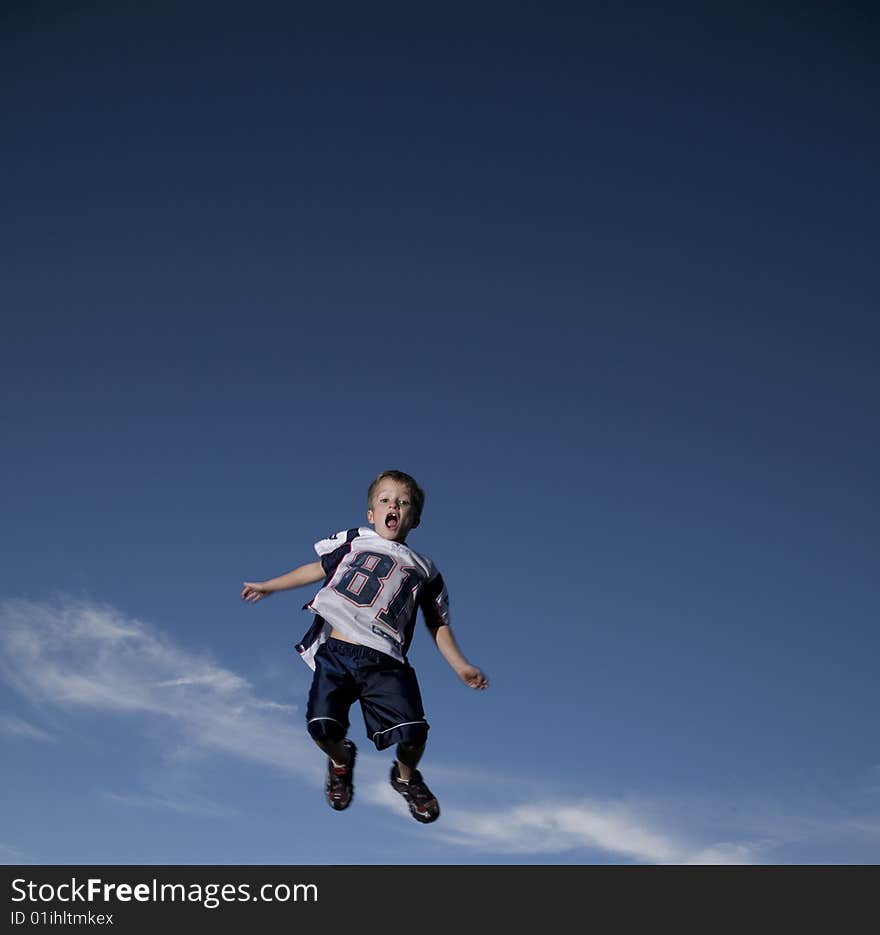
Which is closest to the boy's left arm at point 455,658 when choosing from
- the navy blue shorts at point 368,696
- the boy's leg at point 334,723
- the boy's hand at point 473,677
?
the boy's hand at point 473,677

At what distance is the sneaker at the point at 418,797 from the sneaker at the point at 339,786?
1.17ft

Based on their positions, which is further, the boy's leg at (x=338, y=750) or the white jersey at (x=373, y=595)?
the white jersey at (x=373, y=595)

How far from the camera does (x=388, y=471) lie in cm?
850

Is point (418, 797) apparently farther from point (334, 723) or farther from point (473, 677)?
point (473, 677)

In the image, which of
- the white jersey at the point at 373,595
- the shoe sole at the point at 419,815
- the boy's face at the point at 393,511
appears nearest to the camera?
the shoe sole at the point at 419,815

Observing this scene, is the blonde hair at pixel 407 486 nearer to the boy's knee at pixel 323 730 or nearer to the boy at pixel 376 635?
the boy at pixel 376 635

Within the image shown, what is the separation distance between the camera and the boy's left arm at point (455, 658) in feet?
25.8

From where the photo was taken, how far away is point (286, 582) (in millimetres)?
8289

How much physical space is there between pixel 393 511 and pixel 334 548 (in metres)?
0.61

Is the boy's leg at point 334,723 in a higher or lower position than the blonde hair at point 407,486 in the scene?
lower

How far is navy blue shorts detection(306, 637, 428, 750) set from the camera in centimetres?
782

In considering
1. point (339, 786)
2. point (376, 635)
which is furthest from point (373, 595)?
point (339, 786)
